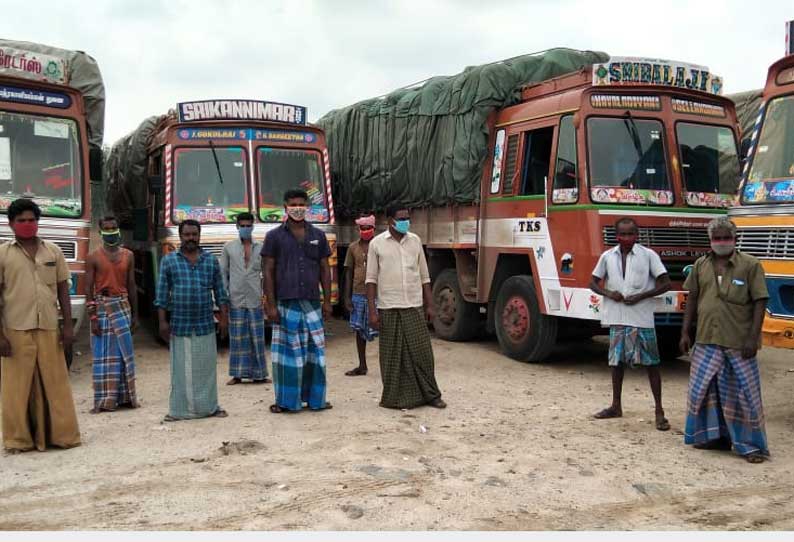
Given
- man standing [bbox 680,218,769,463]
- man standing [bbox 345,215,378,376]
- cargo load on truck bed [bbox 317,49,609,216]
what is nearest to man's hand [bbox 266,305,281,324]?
man standing [bbox 345,215,378,376]

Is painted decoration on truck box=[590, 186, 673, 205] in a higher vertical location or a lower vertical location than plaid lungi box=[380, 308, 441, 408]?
higher

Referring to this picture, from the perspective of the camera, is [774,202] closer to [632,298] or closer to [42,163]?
[632,298]

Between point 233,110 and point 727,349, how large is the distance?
675 cm

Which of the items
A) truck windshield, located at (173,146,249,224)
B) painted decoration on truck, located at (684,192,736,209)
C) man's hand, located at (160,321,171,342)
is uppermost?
truck windshield, located at (173,146,249,224)

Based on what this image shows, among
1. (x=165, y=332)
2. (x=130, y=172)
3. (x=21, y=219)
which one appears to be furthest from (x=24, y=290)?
(x=130, y=172)

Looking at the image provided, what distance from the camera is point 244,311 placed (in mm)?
7648

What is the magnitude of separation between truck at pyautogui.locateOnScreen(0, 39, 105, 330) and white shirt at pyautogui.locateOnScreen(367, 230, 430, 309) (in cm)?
309

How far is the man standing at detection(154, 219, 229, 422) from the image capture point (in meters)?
5.95

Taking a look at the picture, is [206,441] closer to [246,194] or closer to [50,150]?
[50,150]

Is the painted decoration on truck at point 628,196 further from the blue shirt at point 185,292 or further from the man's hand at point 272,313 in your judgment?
the blue shirt at point 185,292

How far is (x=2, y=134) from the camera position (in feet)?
24.8

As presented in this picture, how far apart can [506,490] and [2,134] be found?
241 inches

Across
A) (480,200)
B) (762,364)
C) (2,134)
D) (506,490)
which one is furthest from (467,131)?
(506,490)

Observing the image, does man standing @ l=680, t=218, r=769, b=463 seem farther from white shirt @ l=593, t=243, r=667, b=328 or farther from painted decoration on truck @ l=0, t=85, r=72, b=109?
painted decoration on truck @ l=0, t=85, r=72, b=109
